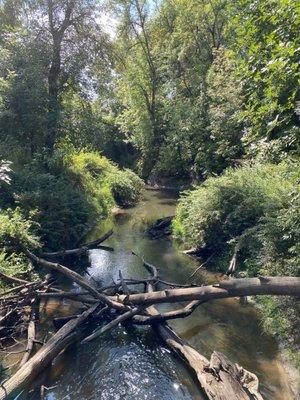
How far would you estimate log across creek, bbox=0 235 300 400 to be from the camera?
6.45 m

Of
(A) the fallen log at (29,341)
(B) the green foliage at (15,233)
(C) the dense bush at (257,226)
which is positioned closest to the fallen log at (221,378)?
(C) the dense bush at (257,226)

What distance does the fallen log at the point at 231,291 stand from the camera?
731 centimetres

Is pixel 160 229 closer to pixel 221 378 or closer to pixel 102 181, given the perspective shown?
pixel 102 181

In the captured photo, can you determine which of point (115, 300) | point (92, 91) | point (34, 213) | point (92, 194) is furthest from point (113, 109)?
point (115, 300)

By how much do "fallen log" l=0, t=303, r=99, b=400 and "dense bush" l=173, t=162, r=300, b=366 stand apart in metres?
4.43

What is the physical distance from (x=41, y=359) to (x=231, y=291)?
3966 millimetres

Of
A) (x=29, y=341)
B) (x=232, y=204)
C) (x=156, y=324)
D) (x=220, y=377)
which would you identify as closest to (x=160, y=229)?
(x=232, y=204)

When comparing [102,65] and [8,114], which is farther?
[102,65]

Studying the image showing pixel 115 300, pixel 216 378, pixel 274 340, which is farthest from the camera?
pixel 115 300

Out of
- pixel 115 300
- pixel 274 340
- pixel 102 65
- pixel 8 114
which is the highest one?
pixel 102 65

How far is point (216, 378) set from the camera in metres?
6.53

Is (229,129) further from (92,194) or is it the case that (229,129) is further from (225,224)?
(225,224)

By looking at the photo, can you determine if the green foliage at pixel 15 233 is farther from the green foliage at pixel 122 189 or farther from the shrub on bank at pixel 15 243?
the green foliage at pixel 122 189

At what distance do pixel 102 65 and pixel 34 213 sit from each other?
40.7 feet
